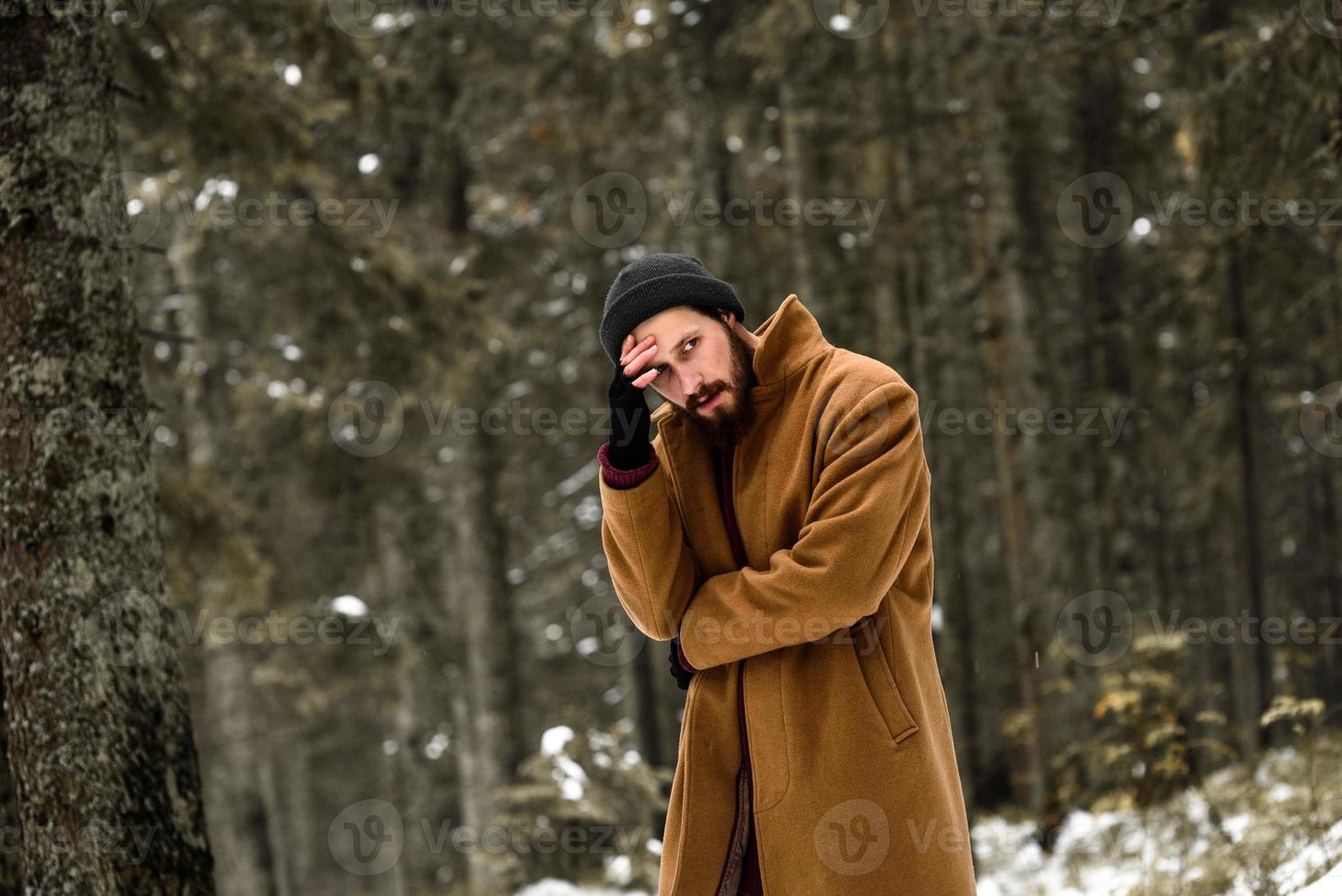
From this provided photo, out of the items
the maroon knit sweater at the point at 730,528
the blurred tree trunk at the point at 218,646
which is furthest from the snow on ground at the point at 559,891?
the maroon knit sweater at the point at 730,528

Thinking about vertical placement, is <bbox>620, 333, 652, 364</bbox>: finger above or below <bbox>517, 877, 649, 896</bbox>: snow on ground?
above


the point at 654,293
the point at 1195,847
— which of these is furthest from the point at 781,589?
the point at 1195,847

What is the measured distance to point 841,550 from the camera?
103 inches

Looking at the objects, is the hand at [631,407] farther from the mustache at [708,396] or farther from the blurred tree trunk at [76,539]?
the blurred tree trunk at [76,539]

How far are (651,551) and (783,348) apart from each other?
0.66 metres

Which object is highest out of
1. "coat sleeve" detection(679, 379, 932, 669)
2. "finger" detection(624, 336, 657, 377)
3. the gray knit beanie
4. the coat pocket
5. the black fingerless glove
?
the gray knit beanie

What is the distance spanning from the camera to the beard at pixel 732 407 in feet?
9.66

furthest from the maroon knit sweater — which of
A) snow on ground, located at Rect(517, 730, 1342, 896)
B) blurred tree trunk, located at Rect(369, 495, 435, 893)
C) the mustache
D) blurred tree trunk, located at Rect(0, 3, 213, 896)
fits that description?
blurred tree trunk, located at Rect(369, 495, 435, 893)

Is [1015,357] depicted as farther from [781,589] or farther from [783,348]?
[781,589]

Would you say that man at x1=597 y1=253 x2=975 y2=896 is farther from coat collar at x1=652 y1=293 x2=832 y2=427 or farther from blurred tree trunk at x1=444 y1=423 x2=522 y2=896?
blurred tree trunk at x1=444 y1=423 x2=522 y2=896

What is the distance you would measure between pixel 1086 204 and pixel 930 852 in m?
10.7

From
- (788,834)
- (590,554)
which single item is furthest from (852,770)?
(590,554)

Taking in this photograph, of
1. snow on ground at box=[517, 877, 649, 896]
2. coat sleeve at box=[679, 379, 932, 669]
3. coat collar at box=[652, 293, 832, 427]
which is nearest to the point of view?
coat sleeve at box=[679, 379, 932, 669]

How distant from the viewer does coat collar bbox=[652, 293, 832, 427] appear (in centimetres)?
299
